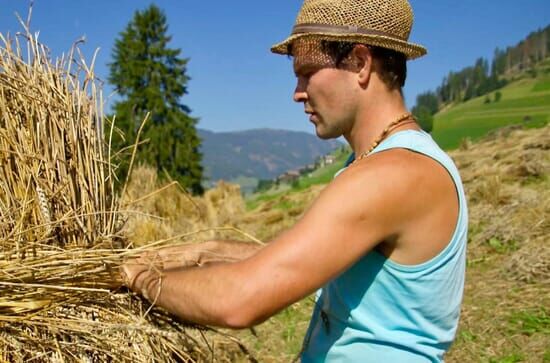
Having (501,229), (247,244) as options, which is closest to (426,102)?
(501,229)

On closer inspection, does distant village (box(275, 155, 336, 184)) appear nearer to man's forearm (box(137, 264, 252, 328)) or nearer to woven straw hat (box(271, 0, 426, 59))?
woven straw hat (box(271, 0, 426, 59))

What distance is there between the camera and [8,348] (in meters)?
1.45

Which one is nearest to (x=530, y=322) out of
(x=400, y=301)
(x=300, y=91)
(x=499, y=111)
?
(x=400, y=301)

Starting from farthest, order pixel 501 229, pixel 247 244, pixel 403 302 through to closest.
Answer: pixel 501 229 < pixel 247 244 < pixel 403 302

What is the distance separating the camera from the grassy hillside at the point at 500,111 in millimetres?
29328

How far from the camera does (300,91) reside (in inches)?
60.1

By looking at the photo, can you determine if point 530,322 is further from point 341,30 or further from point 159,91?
point 159,91

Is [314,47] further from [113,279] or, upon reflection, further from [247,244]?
[113,279]

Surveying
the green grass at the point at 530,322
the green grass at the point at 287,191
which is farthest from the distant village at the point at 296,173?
the green grass at the point at 530,322

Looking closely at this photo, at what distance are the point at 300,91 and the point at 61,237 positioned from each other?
71 centimetres

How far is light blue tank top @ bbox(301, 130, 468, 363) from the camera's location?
1.35 meters

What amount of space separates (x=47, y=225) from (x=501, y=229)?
5240mm

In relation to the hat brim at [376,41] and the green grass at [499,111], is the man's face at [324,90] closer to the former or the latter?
the hat brim at [376,41]

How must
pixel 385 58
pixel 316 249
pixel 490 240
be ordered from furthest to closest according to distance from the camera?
1. pixel 490 240
2. pixel 385 58
3. pixel 316 249
